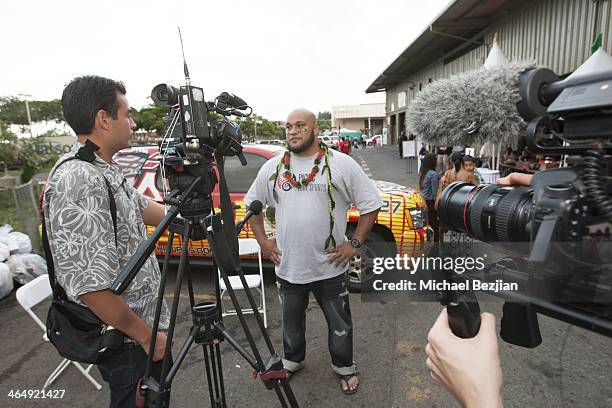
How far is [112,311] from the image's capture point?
1.37m

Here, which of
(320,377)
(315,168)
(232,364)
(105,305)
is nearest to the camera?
(105,305)

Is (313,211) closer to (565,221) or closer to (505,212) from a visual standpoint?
(505,212)

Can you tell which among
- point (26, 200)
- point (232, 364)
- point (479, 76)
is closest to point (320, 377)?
point (232, 364)

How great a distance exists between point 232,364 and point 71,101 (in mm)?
2265

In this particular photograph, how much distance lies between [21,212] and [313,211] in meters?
4.72

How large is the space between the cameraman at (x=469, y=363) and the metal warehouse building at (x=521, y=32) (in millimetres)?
3977

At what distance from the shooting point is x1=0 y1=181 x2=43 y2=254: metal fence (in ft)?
16.4

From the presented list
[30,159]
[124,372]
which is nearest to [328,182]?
[124,372]

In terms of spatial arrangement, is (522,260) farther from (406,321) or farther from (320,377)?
(406,321)

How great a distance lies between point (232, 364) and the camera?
9.71 feet

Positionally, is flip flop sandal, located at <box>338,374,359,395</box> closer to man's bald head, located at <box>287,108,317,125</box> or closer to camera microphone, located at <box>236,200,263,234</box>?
camera microphone, located at <box>236,200,263,234</box>

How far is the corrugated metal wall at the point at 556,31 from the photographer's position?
6898mm

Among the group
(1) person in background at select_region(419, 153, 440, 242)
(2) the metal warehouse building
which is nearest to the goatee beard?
(2) the metal warehouse building

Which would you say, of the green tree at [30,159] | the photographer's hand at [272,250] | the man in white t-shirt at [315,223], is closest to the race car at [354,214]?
the photographer's hand at [272,250]
